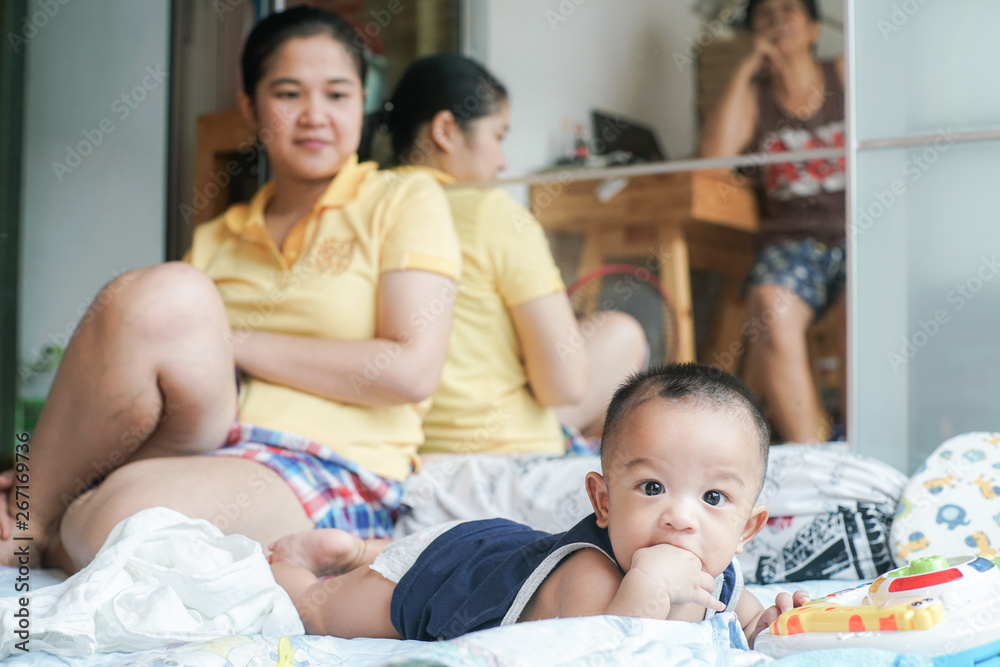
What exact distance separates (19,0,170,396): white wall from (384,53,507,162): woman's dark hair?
0.89m

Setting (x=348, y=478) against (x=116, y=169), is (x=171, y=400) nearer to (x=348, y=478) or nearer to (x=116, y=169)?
(x=348, y=478)

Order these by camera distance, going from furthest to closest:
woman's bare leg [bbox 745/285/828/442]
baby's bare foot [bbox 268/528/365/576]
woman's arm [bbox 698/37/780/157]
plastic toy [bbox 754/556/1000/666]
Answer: woman's arm [bbox 698/37/780/157] → woman's bare leg [bbox 745/285/828/442] → baby's bare foot [bbox 268/528/365/576] → plastic toy [bbox 754/556/1000/666]

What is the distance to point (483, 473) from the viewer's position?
1375 millimetres

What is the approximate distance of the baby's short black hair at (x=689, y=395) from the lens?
2.62 ft

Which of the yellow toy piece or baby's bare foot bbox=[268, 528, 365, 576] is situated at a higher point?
the yellow toy piece

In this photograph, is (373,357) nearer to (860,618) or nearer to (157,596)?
(157,596)

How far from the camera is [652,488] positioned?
Result: 30.6 inches

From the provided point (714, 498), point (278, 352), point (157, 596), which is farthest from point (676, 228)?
point (157, 596)

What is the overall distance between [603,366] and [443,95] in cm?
63

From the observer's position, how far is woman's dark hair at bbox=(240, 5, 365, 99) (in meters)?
1.53

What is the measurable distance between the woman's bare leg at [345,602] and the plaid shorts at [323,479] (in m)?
0.20

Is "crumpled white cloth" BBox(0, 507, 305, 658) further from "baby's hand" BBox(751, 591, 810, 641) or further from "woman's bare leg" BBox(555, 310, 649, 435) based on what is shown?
"woman's bare leg" BBox(555, 310, 649, 435)

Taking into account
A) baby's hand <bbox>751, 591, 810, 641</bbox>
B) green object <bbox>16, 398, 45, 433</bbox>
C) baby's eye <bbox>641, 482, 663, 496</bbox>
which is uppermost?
baby's eye <bbox>641, 482, 663, 496</bbox>

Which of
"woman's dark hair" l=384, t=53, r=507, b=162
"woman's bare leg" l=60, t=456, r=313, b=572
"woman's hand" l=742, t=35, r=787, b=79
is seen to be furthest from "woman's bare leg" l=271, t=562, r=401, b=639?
"woman's hand" l=742, t=35, r=787, b=79
